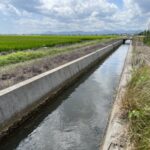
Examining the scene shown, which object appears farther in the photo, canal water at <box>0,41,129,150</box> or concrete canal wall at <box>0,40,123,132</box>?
concrete canal wall at <box>0,40,123,132</box>

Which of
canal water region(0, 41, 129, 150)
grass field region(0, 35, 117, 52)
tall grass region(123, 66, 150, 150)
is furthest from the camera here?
grass field region(0, 35, 117, 52)

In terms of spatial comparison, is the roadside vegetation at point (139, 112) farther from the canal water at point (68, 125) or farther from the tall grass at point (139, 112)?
the canal water at point (68, 125)

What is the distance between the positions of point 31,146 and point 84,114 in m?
3.24

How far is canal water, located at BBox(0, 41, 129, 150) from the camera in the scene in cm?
793

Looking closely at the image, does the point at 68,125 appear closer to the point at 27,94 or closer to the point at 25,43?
the point at 27,94

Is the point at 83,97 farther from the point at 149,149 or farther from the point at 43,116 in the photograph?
the point at 149,149

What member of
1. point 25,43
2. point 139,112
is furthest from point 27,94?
point 25,43

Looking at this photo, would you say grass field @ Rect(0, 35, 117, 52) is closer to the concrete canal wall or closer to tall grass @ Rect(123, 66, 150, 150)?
the concrete canal wall

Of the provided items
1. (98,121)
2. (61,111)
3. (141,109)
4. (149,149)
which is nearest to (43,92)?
(61,111)

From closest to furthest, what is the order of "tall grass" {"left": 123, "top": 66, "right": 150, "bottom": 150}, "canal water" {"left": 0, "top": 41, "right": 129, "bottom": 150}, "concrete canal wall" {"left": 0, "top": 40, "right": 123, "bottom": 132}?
"tall grass" {"left": 123, "top": 66, "right": 150, "bottom": 150}
"canal water" {"left": 0, "top": 41, "right": 129, "bottom": 150}
"concrete canal wall" {"left": 0, "top": 40, "right": 123, "bottom": 132}

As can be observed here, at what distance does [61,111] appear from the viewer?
11242mm

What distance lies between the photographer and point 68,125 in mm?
9492

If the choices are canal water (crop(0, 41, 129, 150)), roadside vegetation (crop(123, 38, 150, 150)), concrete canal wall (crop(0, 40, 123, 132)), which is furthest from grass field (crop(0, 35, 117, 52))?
roadside vegetation (crop(123, 38, 150, 150))

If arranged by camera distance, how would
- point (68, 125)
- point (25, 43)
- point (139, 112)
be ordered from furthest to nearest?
point (25, 43) → point (68, 125) → point (139, 112)
